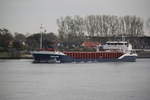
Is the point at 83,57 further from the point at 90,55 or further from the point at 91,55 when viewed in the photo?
the point at 91,55

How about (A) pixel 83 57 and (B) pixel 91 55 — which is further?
(B) pixel 91 55

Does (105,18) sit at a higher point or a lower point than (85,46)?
higher

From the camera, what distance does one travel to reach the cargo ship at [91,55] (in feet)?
168

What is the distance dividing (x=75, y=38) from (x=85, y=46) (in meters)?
2.68

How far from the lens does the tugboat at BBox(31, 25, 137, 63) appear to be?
5116 centimetres

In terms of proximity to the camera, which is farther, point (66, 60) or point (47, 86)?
point (66, 60)

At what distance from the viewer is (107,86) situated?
81.0 feet

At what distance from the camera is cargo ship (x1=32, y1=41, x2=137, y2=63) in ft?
168

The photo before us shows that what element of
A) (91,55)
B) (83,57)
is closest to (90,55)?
(91,55)

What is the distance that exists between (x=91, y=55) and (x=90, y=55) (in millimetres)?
148

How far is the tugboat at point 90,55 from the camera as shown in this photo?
51.2m

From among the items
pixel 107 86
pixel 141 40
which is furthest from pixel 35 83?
pixel 141 40

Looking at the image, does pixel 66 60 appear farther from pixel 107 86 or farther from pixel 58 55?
pixel 107 86

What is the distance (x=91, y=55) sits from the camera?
57219 millimetres
